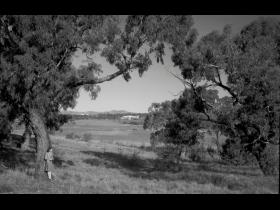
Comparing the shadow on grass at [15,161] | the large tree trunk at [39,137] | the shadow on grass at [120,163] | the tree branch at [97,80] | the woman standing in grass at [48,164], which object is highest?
the tree branch at [97,80]

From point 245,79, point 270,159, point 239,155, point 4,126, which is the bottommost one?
point 239,155

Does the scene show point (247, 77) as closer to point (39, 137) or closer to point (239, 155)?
point (239, 155)

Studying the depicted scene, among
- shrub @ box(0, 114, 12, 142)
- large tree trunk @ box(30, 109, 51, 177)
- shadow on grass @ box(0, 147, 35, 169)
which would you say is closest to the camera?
large tree trunk @ box(30, 109, 51, 177)

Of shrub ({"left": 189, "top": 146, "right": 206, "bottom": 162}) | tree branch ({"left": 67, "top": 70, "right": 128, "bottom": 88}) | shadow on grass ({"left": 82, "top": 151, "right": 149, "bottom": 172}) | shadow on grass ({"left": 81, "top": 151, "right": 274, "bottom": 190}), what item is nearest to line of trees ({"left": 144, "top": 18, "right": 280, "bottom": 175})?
shadow on grass ({"left": 81, "top": 151, "right": 274, "bottom": 190})

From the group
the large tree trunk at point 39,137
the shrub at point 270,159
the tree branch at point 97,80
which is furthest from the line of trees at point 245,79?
the large tree trunk at point 39,137

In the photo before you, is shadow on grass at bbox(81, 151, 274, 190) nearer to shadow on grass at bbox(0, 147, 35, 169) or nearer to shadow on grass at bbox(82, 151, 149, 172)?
shadow on grass at bbox(82, 151, 149, 172)

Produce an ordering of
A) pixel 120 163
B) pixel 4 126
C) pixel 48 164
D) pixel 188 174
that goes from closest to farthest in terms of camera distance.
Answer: pixel 48 164 → pixel 4 126 → pixel 188 174 → pixel 120 163

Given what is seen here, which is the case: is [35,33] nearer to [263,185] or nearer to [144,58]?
[144,58]

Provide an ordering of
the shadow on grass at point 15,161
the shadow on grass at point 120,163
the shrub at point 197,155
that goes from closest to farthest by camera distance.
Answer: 1. the shadow on grass at point 15,161
2. the shadow on grass at point 120,163
3. the shrub at point 197,155

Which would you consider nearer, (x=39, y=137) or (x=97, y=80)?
(x=39, y=137)

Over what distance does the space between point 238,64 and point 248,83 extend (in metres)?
1.00

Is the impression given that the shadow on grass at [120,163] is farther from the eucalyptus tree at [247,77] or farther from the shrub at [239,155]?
the eucalyptus tree at [247,77]

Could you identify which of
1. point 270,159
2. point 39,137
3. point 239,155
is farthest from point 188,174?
point 39,137

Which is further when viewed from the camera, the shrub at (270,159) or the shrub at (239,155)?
the shrub at (239,155)
